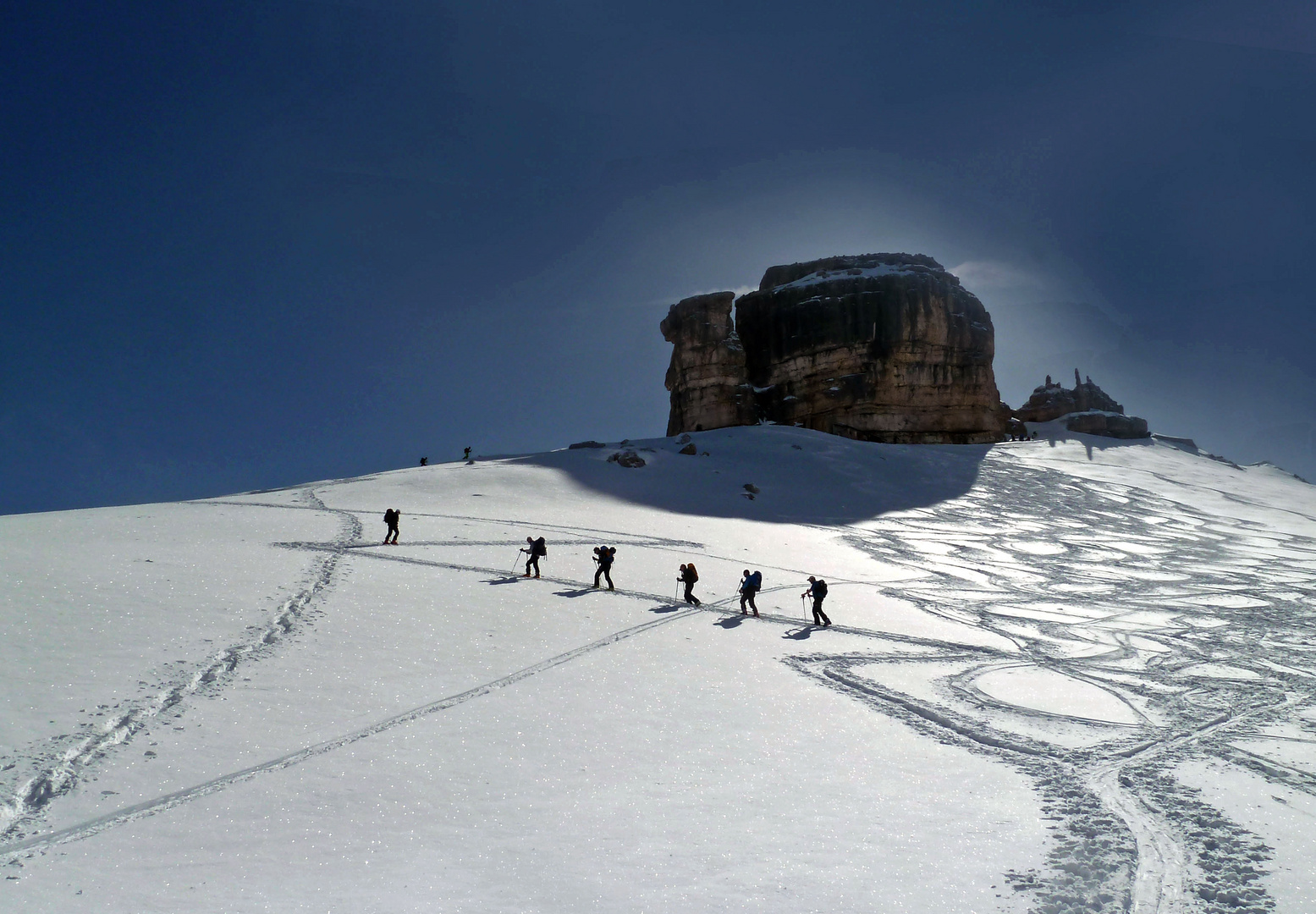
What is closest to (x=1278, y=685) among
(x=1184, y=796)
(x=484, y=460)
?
(x=1184, y=796)

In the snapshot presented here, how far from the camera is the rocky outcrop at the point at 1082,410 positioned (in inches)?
2566

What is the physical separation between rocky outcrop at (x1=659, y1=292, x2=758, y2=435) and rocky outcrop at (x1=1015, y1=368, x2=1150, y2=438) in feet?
98.7

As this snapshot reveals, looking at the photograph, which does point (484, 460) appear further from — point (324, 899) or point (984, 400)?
point (984, 400)

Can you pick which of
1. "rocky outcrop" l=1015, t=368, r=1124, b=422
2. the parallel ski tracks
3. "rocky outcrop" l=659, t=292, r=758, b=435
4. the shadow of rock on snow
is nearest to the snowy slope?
the parallel ski tracks

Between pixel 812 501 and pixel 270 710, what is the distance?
2660cm

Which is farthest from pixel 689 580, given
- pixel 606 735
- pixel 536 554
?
pixel 606 735

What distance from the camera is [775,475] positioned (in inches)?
1427

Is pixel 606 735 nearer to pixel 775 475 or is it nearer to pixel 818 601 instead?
pixel 818 601

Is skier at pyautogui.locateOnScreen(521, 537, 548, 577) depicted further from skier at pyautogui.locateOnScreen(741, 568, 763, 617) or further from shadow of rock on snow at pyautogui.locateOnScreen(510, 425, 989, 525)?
shadow of rock on snow at pyautogui.locateOnScreen(510, 425, 989, 525)

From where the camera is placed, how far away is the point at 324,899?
17.0 feet

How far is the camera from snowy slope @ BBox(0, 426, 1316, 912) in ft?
18.2

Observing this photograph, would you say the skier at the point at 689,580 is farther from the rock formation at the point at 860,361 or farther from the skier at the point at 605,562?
the rock formation at the point at 860,361

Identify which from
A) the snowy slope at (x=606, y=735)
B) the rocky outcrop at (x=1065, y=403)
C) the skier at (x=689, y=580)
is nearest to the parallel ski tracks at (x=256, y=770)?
the snowy slope at (x=606, y=735)

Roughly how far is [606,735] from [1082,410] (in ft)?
251
